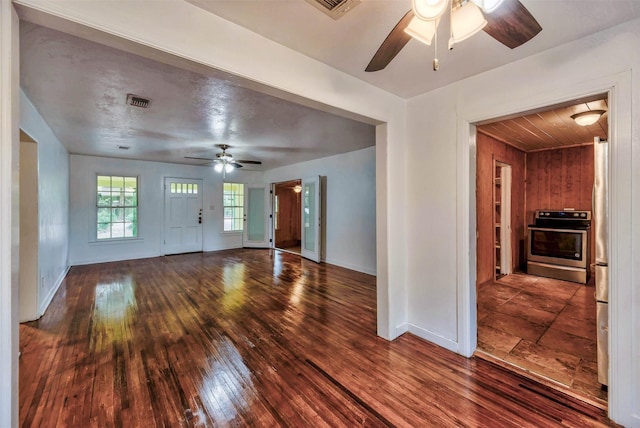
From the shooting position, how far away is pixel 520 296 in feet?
12.8

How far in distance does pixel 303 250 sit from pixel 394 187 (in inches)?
178

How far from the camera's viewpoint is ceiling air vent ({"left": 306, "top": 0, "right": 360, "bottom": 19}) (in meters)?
1.35

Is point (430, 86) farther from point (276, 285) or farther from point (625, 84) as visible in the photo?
point (276, 285)

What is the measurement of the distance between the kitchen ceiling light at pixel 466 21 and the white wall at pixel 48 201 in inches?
154

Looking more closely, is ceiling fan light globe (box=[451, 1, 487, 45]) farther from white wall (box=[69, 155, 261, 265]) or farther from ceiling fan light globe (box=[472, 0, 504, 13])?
white wall (box=[69, 155, 261, 265])

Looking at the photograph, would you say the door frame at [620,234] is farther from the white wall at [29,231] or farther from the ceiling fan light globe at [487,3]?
the white wall at [29,231]

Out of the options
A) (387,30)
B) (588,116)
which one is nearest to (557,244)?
(588,116)

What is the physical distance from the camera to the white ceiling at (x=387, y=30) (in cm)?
153

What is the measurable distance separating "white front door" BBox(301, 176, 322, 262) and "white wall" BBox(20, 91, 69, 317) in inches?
177

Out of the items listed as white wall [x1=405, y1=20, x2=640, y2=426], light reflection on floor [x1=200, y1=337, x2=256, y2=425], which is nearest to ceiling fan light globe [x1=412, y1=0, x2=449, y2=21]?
white wall [x1=405, y1=20, x2=640, y2=426]
